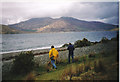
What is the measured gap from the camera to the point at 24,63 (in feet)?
17.1

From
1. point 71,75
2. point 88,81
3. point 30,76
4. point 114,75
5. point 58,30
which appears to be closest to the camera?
point 114,75

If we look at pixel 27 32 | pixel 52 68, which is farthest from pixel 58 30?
pixel 52 68

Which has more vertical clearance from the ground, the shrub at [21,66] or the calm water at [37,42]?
the shrub at [21,66]

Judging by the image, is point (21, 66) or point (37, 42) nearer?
point (21, 66)

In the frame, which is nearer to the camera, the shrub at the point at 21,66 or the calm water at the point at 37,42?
the shrub at the point at 21,66

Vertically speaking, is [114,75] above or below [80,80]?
above

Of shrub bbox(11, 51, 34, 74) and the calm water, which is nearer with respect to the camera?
shrub bbox(11, 51, 34, 74)

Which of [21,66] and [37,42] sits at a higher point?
[21,66]

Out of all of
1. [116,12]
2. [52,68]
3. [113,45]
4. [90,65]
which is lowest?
[52,68]

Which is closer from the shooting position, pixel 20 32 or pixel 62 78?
pixel 62 78

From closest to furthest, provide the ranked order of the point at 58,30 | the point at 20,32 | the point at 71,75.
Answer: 1. the point at 71,75
2. the point at 20,32
3. the point at 58,30

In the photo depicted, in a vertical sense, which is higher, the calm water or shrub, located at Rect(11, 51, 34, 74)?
shrub, located at Rect(11, 51, 34, 74)

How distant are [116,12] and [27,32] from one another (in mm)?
176812

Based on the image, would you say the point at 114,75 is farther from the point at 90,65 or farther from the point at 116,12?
the point at 116,12
